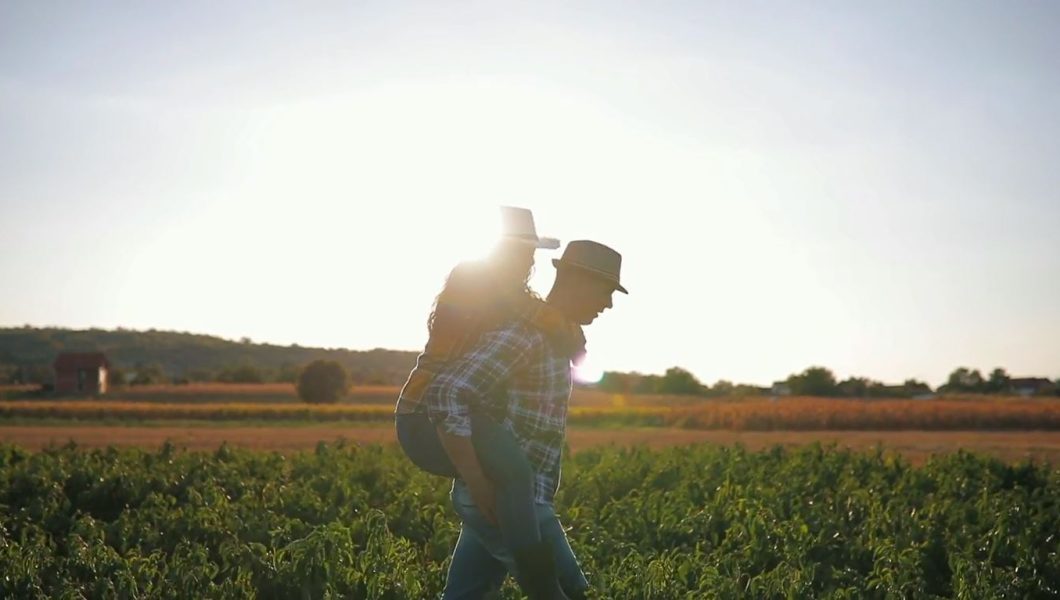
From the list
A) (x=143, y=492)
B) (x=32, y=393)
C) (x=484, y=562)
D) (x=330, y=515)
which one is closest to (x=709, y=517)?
(x=330, y=515)

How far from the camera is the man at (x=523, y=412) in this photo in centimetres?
337

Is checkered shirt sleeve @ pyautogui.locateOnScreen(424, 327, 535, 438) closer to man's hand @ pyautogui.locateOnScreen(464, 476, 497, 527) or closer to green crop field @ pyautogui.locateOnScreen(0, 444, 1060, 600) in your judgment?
man's hand @ pyautogui.locateOnScreen(464, 476, 497, 527)

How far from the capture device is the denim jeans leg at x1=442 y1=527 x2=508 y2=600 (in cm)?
385

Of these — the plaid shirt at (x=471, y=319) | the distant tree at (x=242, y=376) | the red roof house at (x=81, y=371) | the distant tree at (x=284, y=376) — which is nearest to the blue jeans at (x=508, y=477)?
the plaid shirt at (x=471, y=319)

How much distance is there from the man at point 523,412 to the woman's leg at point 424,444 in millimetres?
113

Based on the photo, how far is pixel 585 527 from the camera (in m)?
9.66

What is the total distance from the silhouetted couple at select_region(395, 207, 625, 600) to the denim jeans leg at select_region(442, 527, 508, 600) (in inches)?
3.2

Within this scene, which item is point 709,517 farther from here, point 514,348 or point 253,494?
point 514,348

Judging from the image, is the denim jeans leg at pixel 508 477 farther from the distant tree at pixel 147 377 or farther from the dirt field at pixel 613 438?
the distant tree at pixel 147 377

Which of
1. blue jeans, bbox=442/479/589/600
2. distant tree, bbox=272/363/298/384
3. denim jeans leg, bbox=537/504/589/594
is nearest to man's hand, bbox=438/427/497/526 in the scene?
blue jeans, bbox=442/479/589/600

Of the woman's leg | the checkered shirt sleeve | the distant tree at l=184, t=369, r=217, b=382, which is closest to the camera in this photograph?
the checkered shirt sleeve

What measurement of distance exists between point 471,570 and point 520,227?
115cm

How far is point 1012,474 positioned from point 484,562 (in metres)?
13.2

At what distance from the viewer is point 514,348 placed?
3457mm
